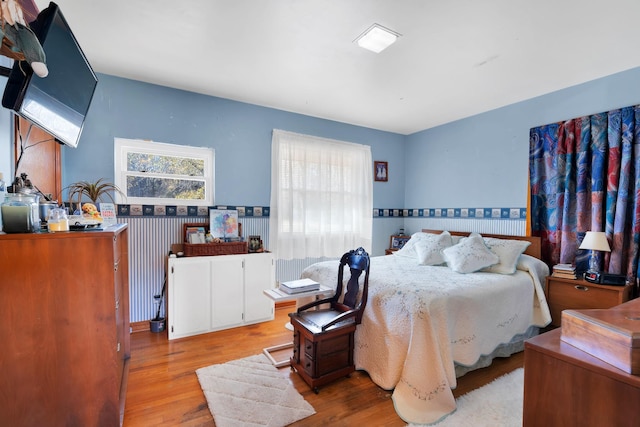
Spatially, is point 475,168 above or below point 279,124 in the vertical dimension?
below

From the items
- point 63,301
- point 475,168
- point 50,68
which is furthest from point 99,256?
point 475,168

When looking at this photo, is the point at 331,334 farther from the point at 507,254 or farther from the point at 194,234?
the point at 507,254

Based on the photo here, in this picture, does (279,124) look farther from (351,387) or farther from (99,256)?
(351,387)

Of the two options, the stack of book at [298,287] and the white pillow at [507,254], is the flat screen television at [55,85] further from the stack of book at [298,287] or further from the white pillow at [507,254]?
the white pillow at [507,254]

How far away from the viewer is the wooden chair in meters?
2.00

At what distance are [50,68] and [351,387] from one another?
2.61 metres

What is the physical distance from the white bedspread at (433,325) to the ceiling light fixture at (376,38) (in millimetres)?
1884

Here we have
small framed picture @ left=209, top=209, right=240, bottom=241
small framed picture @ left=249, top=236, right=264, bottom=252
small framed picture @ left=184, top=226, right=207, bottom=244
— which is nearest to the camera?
small framed picture @ left=184, top=226, right=207, bottom=244

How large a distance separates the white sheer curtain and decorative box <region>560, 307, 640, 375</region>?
10.1 feet

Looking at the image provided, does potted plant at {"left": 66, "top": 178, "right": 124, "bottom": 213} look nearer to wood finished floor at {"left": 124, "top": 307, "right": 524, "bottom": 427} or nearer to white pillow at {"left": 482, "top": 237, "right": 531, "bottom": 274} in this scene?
wood finished floor at {"left": 124, "top": 307, "right": 524, "bottom": 427}

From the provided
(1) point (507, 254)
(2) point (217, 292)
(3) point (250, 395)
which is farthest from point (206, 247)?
(1) point (507, 254)

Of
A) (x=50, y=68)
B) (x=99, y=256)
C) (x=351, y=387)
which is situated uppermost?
(x=50, y=68)

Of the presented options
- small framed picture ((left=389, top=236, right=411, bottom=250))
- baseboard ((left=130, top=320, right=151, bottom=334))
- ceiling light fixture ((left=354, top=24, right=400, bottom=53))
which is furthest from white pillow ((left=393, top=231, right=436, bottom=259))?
baseboard ((left=130, top=320, right=151, bottom=334))

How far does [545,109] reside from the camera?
3135 millimetres
